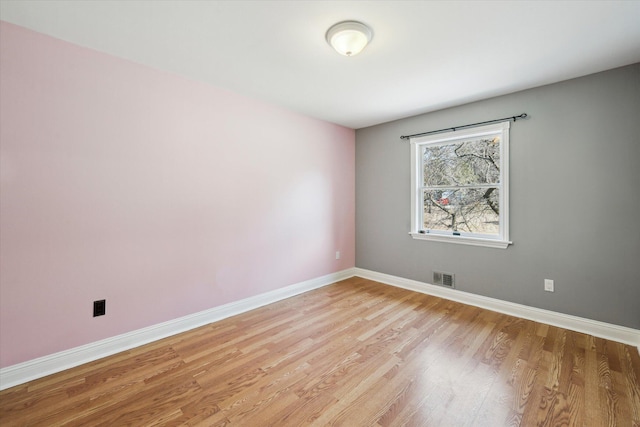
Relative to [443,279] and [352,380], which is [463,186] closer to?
[443,279]

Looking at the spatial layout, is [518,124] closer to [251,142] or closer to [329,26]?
[329,26]

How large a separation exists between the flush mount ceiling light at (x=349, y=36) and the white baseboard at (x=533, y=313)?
299cm

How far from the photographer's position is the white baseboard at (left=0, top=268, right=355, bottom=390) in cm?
187

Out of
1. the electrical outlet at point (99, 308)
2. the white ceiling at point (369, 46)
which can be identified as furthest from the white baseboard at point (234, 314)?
the white ceiling at point (369, 46)

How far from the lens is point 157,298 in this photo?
8.13 feet

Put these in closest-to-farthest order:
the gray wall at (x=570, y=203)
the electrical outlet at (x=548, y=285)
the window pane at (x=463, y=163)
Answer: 1. the gray wall at (x=570, y=203)
2. the electrical outlet at (x=548, y=285)
3. the window pane at (x=463, y=163)

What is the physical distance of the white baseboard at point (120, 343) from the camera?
187cm

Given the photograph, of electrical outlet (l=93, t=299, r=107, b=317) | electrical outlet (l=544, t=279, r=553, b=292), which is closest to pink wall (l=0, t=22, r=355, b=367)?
electrical outlet (l=93, t=299, r=107, b=317)

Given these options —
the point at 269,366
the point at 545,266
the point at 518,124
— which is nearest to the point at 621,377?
the point at 545,266

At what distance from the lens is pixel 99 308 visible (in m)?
2.18

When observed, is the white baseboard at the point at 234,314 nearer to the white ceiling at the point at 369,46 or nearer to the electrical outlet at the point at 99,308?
the electrical outlet at the point at 99,308

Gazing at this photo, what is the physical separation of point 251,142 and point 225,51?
1.08 metres

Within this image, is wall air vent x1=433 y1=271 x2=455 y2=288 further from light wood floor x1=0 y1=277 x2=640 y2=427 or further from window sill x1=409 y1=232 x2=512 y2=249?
light wood floor x1=0 y1=277 x2=640 y2=427

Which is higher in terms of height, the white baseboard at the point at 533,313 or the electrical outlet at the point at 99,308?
the electrical outlet at the point at 99,308
